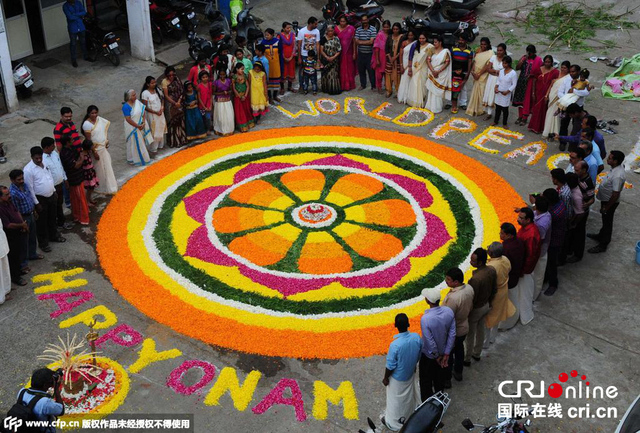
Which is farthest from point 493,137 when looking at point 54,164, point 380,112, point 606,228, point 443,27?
point 54,164

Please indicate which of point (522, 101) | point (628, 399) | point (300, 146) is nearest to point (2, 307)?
point (300, 146)

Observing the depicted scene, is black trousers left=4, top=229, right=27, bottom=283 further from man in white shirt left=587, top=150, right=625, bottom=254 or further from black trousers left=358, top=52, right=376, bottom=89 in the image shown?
black trousers left=358, top=52, right=376, bottom=89

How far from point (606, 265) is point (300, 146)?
6.34 meters

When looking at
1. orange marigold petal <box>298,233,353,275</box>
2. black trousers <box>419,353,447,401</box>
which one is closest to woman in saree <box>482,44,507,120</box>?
orange marigold petal <box>298,233,353,275</box>

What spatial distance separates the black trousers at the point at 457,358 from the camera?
8867 millimetres

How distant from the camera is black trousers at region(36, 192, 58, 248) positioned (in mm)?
11276

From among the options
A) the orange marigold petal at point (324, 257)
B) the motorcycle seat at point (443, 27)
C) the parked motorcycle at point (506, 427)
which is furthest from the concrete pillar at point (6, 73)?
the parked motorcycle at point (506, 427)

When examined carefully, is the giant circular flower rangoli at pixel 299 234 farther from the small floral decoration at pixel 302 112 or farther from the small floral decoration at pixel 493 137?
the small floral decoration at pixel 302 112

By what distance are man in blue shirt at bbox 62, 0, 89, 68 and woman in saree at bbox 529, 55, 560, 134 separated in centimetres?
1087

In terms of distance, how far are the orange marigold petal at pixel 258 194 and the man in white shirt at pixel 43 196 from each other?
10.1ft

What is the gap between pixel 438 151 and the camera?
574 inches

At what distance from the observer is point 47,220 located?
1155cm

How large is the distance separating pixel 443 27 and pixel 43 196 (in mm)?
12547

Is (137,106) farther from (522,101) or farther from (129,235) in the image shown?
(522,101)
